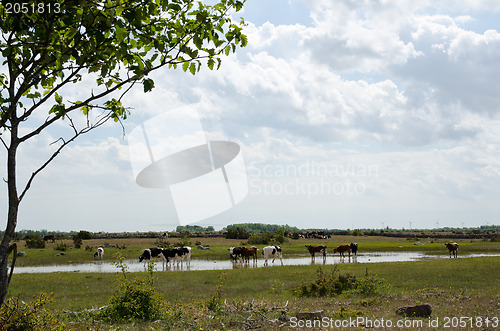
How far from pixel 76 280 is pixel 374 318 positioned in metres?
19.4

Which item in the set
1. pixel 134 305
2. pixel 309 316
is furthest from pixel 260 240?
pixel 309 316

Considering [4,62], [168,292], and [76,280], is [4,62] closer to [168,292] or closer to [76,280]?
[168,292]

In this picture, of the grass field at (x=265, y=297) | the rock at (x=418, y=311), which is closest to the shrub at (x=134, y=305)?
the grass field at (x=265, y=297)

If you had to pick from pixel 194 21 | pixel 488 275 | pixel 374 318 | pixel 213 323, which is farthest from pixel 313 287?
pixel 194 21

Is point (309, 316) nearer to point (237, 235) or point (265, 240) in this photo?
point (265, 240)

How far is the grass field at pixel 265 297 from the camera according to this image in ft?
40.6

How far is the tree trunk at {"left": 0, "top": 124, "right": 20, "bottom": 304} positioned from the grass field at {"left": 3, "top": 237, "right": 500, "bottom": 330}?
15.7ft

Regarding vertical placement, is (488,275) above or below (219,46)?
below

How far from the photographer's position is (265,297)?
58.6 ft

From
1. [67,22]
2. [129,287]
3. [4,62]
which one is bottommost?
[129,287]

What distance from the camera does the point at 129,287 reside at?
1397cm

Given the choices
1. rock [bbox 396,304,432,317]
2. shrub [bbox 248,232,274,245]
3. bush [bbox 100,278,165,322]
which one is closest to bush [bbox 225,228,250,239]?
shrub [bbox 248,232,274,245]

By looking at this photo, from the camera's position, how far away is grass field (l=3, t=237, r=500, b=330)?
1238 centimetres

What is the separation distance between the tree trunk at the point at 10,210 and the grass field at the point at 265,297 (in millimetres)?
4798
